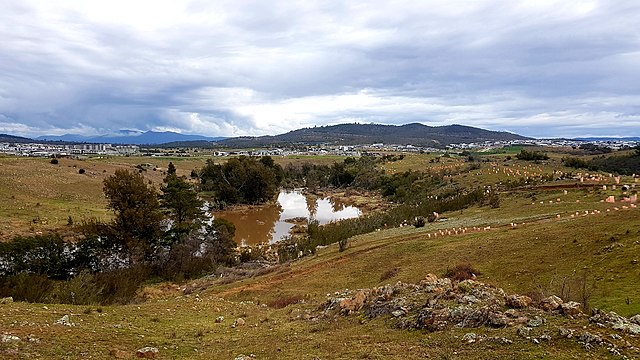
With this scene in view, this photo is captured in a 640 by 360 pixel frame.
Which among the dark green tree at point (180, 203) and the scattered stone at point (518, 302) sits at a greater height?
the scattered stone at point (518, 302)

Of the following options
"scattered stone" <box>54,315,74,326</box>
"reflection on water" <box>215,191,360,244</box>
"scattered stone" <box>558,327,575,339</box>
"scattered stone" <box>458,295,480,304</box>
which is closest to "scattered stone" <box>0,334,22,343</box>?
"scattered stone" <box>54,315,74,326</box>

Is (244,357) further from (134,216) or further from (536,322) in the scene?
(134,216)

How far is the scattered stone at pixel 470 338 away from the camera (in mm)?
11891

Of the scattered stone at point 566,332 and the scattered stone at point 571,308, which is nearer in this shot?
the scattered stone at point 566,332

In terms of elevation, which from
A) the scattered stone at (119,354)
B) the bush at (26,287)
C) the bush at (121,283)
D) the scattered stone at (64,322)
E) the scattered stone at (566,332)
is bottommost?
the bush at (121,283)

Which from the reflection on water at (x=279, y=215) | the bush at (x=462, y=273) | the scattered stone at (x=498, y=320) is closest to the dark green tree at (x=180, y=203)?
the reflection on water at (x=279, y=215)

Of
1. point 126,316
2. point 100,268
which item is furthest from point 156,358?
point 100,268

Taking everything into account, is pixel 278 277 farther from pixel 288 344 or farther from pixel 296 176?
pixel 296 176

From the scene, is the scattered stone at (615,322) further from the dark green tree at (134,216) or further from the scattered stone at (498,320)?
the dark green tree at (134,216)

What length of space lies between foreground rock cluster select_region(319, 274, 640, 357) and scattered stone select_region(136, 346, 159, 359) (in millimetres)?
6871

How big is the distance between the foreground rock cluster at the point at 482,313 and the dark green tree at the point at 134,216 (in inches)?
1048

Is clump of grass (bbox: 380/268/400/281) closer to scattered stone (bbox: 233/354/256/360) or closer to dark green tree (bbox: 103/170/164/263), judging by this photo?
scattered stone (bbox: 233/354/256/360)

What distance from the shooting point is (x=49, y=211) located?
5975cm

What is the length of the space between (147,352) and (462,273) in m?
14.4
